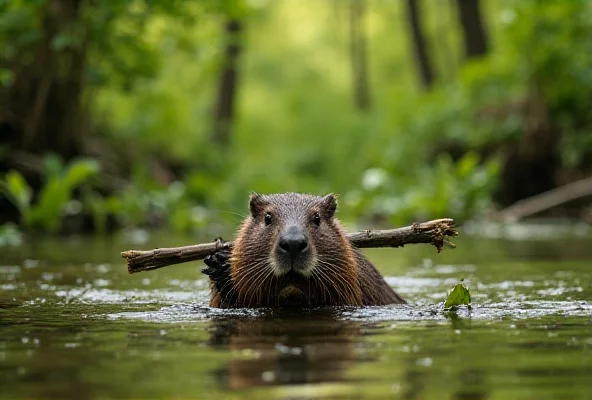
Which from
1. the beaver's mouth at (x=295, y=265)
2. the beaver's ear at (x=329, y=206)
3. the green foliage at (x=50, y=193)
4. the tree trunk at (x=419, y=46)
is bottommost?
the beaver's mouth at (x=295, y=265)

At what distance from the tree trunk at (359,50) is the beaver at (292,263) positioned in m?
36.0

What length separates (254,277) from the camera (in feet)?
19.2

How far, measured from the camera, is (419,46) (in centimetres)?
2816

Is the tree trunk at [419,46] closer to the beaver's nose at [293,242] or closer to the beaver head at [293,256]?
the beaver head at [293,256]

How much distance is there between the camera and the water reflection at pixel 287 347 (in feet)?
11.1

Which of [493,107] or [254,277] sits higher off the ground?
[493,107]

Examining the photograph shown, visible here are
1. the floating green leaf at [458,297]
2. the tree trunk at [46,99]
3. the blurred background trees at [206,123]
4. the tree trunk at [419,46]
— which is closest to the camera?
the floating green leaf at [458,297]

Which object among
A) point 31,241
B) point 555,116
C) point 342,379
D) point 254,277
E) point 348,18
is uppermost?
point 348,18

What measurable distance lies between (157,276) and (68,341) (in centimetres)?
522

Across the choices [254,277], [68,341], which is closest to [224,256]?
[254,277]

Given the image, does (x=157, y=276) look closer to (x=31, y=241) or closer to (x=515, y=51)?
(x=31, y=241)

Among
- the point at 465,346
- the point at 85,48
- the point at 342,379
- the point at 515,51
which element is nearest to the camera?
the point at 342,379

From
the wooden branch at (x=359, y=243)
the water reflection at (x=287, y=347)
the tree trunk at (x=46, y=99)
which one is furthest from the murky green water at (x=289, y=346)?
the tree trunk at (x=46, y=99)

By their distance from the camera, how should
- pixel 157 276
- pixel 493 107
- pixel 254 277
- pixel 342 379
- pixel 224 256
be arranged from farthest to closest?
pixel 493 107 → pixel 157 276 → pixel 224 256 → pixel 254 277 → pixel 342 379
